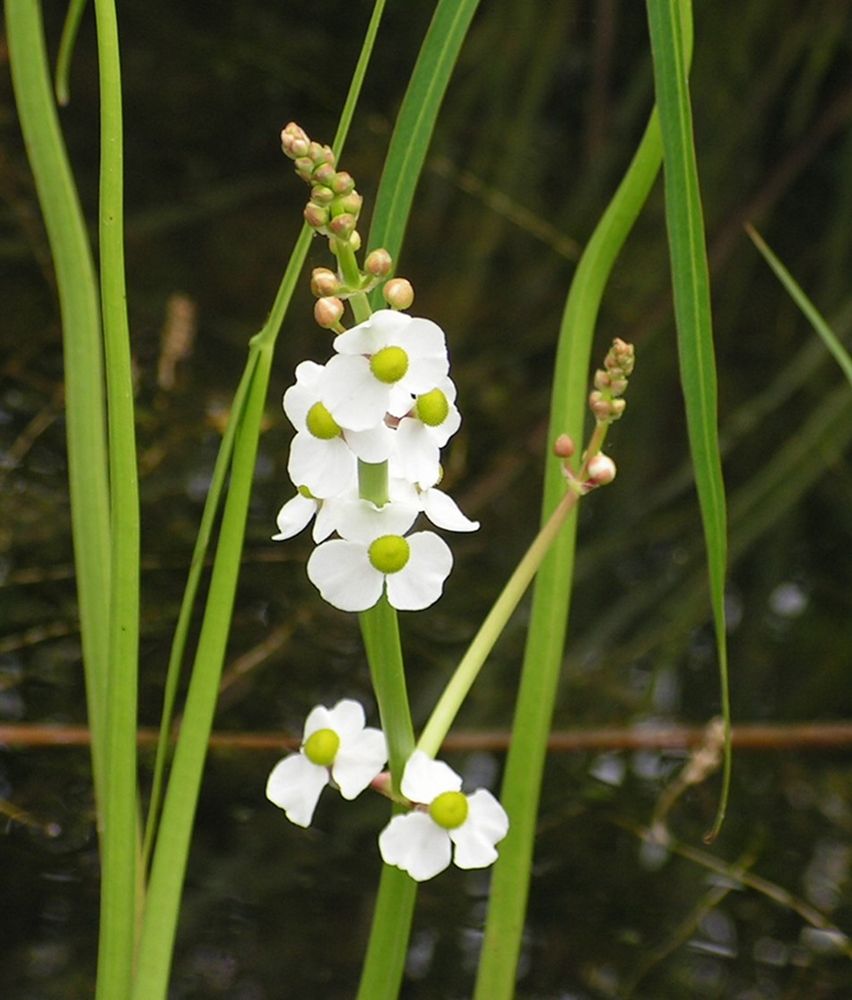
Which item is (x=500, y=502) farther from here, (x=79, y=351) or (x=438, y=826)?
(x=438, y=826)

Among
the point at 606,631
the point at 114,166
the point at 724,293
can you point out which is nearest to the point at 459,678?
the point at 114,166

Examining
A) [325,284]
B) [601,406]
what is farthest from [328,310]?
[601,406]

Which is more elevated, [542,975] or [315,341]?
[315,341]

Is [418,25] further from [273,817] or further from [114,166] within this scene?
[114,166]

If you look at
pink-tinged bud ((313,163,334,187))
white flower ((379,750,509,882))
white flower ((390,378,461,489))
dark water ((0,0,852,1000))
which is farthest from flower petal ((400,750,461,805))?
dark water ((0,0,852,1000))

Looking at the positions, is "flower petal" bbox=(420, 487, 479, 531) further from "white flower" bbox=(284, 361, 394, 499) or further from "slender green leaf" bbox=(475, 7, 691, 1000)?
"slender green leaf" bbox=(475, 7, 691, 1000)
